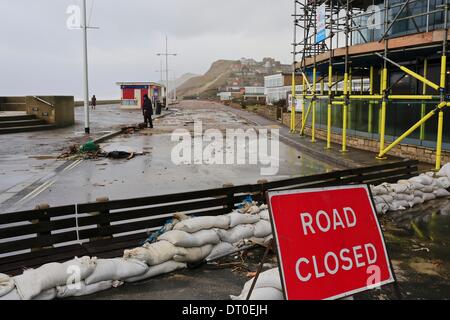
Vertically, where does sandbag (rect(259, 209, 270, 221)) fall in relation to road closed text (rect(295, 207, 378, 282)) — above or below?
below

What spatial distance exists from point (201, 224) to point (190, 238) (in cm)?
31

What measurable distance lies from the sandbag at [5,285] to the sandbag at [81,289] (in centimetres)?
48

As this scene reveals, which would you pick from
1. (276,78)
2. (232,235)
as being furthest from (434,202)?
(276,78)

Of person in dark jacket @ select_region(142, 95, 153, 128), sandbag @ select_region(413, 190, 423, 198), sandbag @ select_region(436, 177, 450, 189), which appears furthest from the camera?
person in dark jacket @ select_region(142, 95, 153, 128)

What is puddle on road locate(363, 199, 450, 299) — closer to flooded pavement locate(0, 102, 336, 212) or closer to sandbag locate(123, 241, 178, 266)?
sandbag locate(123, 241, 178, 266)

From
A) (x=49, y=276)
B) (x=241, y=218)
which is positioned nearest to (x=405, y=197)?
(x=241, y=218)

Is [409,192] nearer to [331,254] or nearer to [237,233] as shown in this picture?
[237,233]

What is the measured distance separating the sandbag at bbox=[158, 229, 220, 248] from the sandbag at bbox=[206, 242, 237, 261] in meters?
0.12

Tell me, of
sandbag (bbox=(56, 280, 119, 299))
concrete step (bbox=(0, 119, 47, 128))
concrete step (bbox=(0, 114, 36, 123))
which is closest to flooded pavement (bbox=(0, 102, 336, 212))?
Result: sandbag (bbox=(56, 280, 119, 299))

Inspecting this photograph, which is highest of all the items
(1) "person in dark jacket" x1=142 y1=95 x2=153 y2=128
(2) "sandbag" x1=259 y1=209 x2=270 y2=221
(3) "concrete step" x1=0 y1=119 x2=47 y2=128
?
(1) "person in dark jacket" x1=142 y1=95 x2=153 y2=128

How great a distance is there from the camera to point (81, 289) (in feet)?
16.9

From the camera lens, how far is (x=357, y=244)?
4410 mm

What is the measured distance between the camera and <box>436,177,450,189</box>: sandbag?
10273 millimetres
